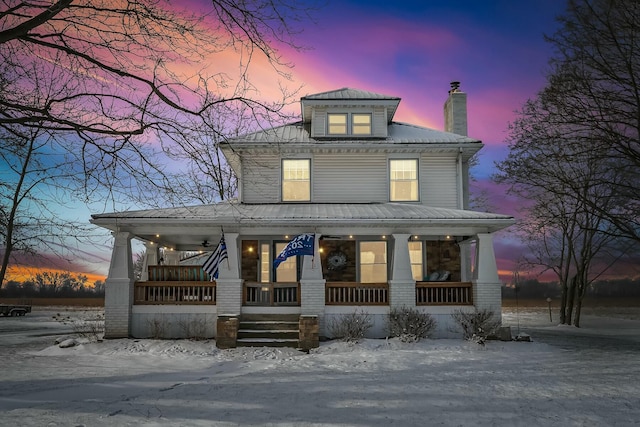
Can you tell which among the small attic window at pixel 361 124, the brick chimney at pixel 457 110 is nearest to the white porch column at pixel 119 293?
the small attic window at pixel 361 124

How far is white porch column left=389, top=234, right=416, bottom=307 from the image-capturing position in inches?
644

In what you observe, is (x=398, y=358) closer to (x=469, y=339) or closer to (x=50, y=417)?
(x=469, y=339)

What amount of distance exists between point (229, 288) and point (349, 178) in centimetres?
636

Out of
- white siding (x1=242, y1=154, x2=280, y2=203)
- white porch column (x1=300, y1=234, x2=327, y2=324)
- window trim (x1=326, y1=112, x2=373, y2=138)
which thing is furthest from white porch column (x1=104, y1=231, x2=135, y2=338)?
window trim (x1=326, y1=112, x2=373, y2=138)

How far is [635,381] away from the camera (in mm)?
10242

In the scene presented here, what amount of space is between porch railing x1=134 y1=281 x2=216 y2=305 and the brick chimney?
12183 millimetres

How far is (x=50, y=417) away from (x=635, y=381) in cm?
1034

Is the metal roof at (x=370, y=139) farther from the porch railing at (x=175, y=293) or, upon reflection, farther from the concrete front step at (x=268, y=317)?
the concrete front step at (x=268, y=317)

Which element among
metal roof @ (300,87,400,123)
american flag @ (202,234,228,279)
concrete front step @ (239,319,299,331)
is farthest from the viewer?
metal roof @ (300,87,400,123)

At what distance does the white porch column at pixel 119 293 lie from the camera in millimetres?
15812

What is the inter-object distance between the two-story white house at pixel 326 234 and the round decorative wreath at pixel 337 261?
0.04 m

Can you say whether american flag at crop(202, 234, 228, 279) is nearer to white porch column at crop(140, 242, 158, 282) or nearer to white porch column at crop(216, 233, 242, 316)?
white porch column at crop(216, 233, 242, 316)

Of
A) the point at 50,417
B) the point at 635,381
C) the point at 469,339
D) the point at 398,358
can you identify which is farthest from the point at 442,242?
the point at 50,417

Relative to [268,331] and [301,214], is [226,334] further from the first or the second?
[301,214]
